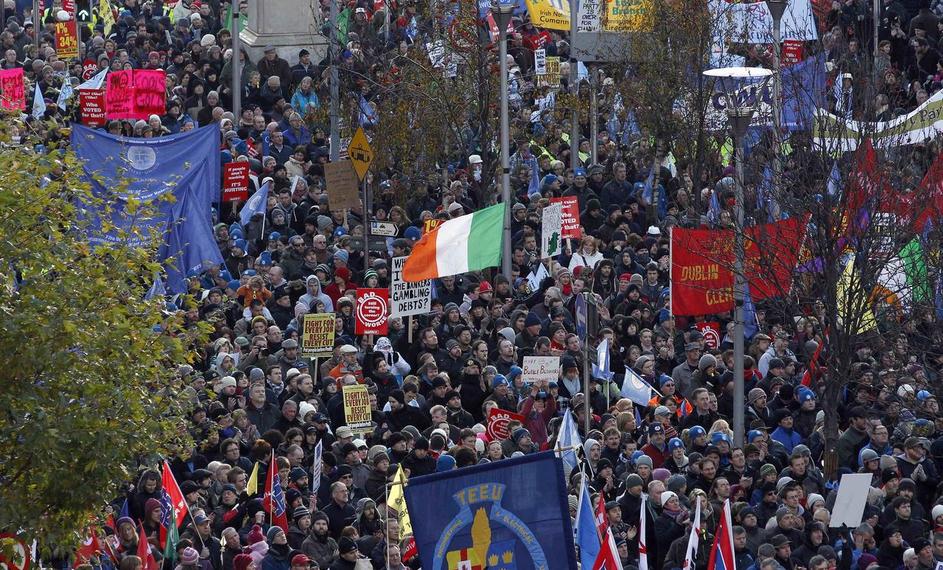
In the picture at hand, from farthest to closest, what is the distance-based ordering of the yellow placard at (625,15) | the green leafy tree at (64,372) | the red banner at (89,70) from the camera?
the red banner at (89,70), the yellow placard at (625,15), the green leafy tree at (64,372)

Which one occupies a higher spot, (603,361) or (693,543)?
(603,361)

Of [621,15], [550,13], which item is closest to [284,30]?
[550,13]

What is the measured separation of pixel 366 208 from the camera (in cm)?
3225

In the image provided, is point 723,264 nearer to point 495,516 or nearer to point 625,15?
point 625,15

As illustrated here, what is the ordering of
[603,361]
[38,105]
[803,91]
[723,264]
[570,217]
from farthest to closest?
[38,105] → [570,217] → [803,91] → [723,264] → [603,361]

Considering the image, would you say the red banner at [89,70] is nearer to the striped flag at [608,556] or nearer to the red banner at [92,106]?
the red banner at [92,106]

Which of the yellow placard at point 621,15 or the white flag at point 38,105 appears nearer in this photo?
the white flag at point 38,105

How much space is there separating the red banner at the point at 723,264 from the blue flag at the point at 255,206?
6919 mm

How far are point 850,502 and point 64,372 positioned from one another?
24.7 feet

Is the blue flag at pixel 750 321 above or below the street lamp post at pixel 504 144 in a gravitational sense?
below

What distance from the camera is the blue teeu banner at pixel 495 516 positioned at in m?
16.9

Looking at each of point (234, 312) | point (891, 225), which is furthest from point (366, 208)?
point (891, 225)

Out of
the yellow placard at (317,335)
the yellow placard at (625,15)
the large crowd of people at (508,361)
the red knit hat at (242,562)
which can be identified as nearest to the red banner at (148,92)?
the large crowd of people at (508,361)

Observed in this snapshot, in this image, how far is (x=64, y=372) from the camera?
1939cm
